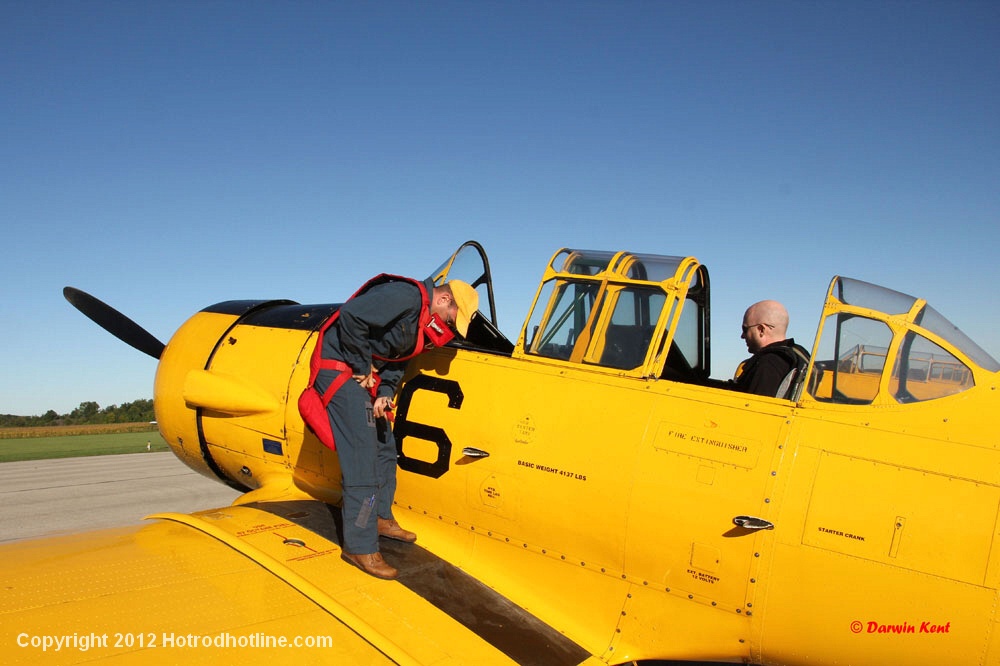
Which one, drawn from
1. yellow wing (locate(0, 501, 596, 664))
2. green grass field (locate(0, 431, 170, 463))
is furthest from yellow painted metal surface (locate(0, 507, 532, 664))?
green grass field (locate(0, 431, 170, 463))

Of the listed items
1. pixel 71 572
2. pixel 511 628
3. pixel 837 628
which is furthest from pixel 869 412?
pixel 71 572

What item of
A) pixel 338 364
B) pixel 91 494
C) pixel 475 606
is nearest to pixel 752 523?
pixel 475 606

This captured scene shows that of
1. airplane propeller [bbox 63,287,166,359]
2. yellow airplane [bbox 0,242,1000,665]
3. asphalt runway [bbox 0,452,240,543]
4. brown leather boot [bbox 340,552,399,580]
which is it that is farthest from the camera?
asphalt runway [bbox 0,452,240,543]

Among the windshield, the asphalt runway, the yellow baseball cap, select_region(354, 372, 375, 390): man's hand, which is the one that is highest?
the windshield

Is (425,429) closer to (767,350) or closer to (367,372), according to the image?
(367,372)

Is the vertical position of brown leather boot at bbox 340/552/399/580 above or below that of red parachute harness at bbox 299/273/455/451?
below

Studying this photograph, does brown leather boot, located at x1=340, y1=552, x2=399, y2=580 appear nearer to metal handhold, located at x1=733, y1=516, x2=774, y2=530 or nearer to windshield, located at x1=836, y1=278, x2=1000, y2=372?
metal handhold, located at x1=733, y1=516, x2=774, y2=530

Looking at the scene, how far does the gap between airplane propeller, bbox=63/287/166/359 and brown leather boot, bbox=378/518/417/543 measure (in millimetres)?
3363

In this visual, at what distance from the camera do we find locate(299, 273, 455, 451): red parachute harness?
3.83 meters

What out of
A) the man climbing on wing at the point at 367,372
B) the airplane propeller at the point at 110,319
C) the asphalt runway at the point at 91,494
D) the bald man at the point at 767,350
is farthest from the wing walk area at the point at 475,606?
the asphalt runway at the point at 91,494

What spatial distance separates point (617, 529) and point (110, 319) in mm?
5325

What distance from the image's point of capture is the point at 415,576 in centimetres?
369

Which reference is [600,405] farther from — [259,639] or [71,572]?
[71,572]

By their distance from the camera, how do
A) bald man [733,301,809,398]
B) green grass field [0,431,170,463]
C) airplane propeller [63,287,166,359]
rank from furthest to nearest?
green grass field [0,431,170,463], airplane propeller [63,287,166,359], bald man [733,301,809,398]
